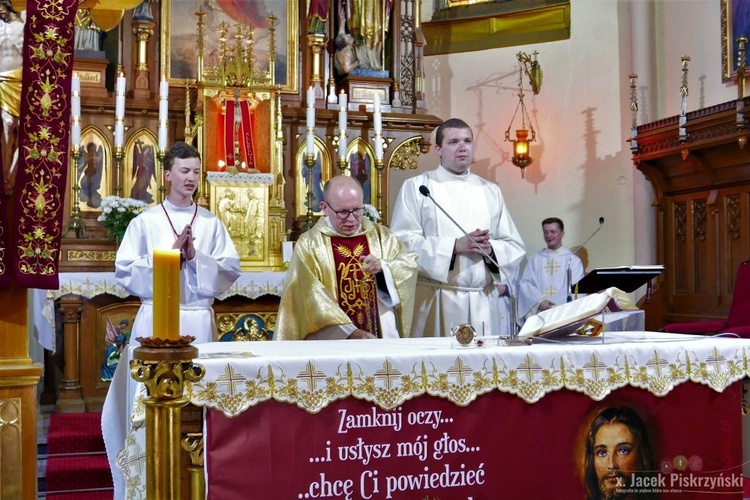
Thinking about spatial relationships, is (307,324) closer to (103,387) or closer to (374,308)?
(374,308)

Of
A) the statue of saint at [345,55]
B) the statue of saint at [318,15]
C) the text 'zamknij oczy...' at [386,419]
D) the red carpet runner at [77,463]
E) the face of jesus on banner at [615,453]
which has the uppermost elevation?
the statue of saint at [318,15]

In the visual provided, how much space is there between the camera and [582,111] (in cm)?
1131

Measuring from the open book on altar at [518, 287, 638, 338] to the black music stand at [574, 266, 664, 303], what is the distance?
0.80ft

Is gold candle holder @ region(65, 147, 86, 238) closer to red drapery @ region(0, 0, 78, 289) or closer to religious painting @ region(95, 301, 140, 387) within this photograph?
religious painting @ region(95, 301, 140, 387)

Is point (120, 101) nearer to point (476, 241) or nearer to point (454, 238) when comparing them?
point (454, 238)

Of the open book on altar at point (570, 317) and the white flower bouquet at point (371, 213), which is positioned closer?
the open book on altar at point (570, 317)

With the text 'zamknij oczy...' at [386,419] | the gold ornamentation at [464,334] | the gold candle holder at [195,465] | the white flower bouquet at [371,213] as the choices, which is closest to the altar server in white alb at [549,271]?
the white flower bouquet at [371,213]

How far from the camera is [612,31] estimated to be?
37.1 feet

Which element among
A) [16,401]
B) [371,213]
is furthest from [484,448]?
[371,213]

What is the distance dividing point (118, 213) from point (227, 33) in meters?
2.46

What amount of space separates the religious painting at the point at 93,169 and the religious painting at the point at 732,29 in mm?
6167

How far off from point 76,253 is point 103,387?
103 centimetres

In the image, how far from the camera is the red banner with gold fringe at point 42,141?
3404 mm

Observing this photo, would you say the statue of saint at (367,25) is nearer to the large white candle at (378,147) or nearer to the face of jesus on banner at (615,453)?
the large white candle at (378,147)
